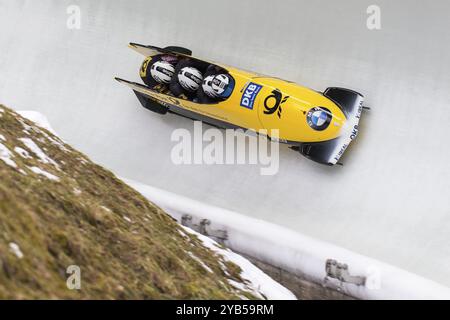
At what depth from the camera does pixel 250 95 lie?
241 inches

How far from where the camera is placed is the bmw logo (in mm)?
5828

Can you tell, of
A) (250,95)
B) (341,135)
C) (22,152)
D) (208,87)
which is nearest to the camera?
(22,152)

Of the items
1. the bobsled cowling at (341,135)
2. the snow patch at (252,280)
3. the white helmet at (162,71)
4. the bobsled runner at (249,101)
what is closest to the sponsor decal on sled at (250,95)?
the bobsled runner at (249,101)

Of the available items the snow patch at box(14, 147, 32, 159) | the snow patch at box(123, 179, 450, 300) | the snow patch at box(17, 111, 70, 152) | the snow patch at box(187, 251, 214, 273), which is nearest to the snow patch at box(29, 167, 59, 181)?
the snow patch at box(14, 147, 32, 159)

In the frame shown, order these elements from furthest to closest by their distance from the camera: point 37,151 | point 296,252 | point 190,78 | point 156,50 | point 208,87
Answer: point 156,50
point 190,78
point 208,87
point 296,252
point 37,151

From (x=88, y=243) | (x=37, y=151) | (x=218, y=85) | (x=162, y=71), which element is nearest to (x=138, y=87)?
(x=162, y=71)

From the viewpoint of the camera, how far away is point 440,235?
530cm

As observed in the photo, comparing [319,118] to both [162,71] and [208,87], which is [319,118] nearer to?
[208,87]

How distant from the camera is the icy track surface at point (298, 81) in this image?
5648 mm

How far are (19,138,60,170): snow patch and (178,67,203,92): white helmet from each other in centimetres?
200

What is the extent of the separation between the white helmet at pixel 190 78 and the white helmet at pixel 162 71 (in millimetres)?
203

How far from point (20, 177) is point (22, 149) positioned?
2.01 ft

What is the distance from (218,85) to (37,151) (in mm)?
2092

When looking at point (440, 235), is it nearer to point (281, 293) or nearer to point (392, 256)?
point (392, 256)
